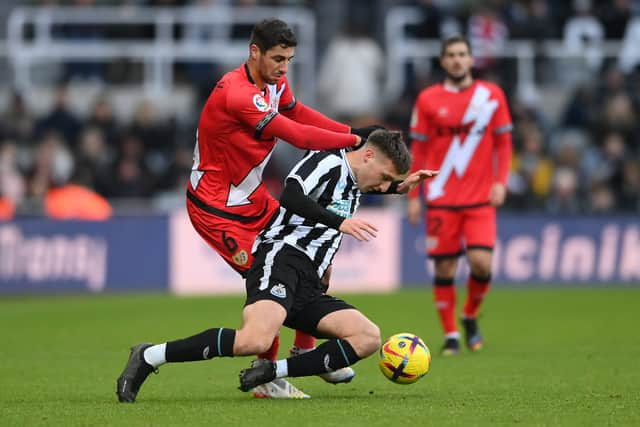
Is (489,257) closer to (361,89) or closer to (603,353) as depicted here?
(603,353)

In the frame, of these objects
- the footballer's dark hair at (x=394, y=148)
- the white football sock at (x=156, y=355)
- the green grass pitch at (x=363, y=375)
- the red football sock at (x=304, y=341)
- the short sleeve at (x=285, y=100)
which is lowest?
the green grass pitch at (x=363, y=375)

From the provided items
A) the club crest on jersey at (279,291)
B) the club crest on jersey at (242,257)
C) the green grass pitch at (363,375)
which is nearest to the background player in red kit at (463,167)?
the green grass pitch at (363,375)

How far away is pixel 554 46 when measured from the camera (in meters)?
21.8

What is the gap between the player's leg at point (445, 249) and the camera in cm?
1089

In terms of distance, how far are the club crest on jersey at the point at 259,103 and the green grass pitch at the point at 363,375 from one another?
1798mm

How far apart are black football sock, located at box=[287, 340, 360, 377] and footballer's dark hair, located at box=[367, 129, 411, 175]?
44.0 inches

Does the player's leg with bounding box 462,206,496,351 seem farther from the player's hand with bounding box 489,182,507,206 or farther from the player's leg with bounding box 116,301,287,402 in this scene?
the player's leg with bounding box 116,301,287,402

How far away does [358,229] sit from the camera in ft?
23.4

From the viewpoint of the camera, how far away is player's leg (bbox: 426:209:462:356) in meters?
10.9

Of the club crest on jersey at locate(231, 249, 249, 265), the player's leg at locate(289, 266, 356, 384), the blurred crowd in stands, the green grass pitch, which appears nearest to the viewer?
the green grass pitch

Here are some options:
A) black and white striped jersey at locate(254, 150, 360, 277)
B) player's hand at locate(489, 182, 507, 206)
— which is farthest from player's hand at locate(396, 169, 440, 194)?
player's hand at locate(489, 182, 507, 206)

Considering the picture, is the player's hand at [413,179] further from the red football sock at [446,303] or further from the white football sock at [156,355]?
the red football sock at [446,303]

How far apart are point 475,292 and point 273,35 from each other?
4.03 meters

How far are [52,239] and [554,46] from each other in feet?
30.9
